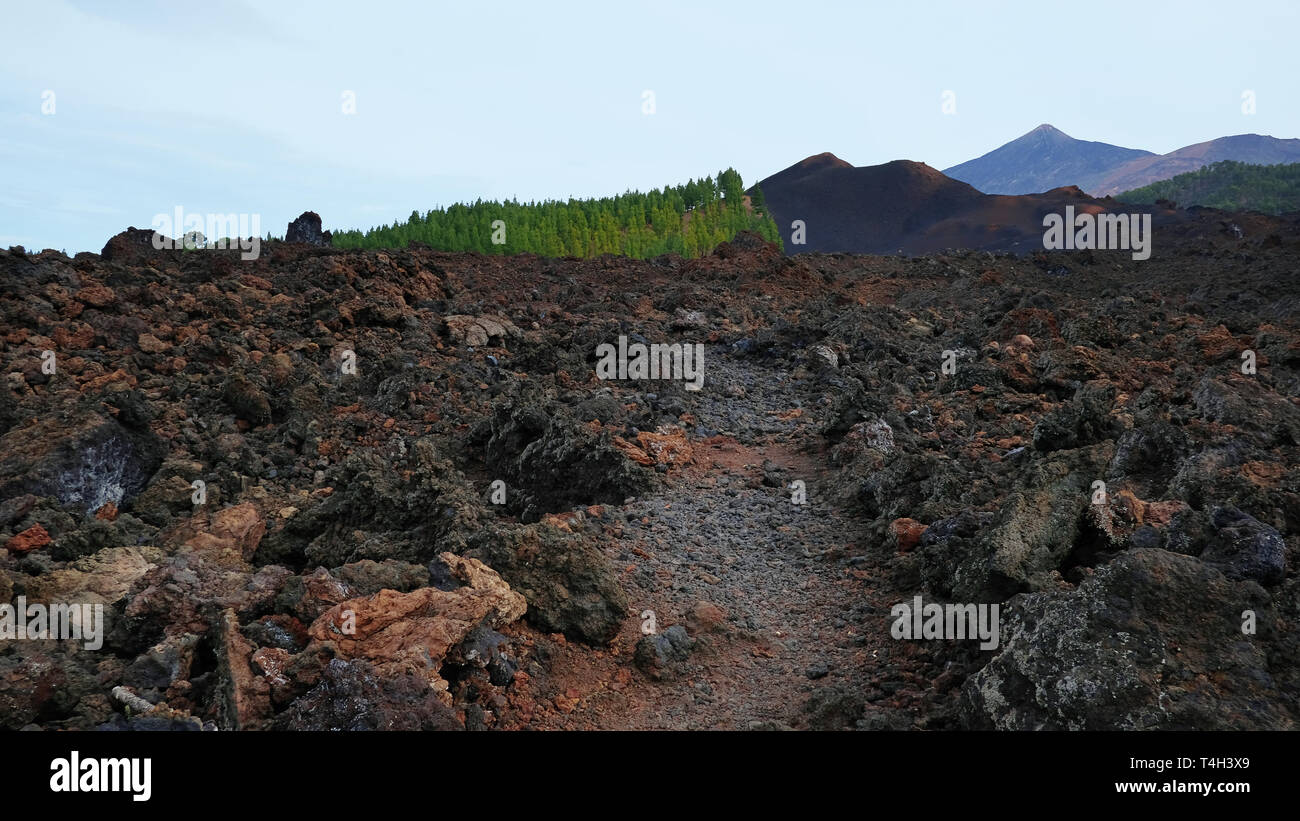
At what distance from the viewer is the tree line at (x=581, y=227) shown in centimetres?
4244

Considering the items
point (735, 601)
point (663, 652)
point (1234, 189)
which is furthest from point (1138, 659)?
point (1234, 189)

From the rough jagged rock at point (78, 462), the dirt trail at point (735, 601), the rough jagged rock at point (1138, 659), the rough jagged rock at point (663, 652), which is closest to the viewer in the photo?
the rough jagged rock at point (1138, 659)

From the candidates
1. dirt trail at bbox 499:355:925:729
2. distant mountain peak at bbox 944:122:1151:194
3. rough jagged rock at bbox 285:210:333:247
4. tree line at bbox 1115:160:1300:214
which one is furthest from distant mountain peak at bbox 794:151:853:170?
dirt trail at bbox 499:355:925:729

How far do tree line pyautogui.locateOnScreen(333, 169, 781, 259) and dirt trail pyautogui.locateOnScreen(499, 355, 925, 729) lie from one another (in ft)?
101

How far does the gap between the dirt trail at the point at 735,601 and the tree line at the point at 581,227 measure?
30728 mm

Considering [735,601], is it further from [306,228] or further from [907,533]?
[306,228]

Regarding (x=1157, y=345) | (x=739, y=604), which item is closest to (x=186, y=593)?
(x=739, y=604)

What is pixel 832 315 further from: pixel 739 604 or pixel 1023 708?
pixel 1023 708

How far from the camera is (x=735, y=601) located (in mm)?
7727

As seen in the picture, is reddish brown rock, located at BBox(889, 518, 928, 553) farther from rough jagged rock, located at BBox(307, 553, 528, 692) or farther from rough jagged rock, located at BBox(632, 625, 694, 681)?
rough jagged rock, located at BBox(307, 553, 528, 692)

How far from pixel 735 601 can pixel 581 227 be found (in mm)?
40444

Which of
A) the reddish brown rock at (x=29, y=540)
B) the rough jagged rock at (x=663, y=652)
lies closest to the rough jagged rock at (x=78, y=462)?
the reddish brown rock at (x=29, y=540)

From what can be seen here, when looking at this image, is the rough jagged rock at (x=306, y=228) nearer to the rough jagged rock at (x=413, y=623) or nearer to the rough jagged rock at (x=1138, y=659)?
the rough jagged rock at (x=413, y=623)

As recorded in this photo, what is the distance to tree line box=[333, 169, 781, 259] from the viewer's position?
42.4 metres
